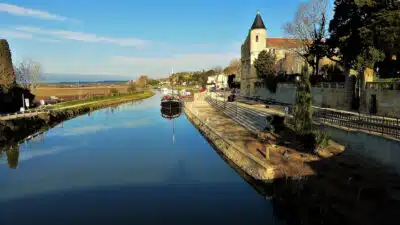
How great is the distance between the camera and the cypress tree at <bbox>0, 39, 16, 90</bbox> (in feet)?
118

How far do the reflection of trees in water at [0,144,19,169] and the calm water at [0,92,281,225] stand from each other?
7 centimetres

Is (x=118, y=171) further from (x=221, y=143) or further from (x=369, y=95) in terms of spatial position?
(x=369, y=95)

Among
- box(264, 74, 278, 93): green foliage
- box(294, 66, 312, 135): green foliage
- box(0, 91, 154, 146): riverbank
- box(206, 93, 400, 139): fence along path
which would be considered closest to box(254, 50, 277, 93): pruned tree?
box(264, 74, 278, 93): green foliage

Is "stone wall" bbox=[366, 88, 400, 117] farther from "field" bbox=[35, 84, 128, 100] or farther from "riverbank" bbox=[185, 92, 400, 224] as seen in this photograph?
"field" bbox=[35, 84, 128, 100]

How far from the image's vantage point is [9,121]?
3100cm

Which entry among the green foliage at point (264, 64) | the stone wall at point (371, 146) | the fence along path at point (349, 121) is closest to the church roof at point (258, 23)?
the green foliage at point (264, 64)

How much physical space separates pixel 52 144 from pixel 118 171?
11.1 meters

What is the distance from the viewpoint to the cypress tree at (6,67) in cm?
3597

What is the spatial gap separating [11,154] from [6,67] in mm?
19828

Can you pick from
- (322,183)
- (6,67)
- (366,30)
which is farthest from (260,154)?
(6,67)

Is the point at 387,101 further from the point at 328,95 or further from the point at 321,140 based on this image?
the point at 321,140

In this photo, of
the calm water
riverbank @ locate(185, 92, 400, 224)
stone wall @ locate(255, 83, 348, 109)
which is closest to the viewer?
riverbank @ locate(185, 92, 400, 224)

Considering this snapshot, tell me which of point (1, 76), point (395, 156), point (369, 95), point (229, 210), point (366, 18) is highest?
point (366, 18)

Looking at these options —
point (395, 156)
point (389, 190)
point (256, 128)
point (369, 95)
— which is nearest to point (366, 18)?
point (369, 95)
